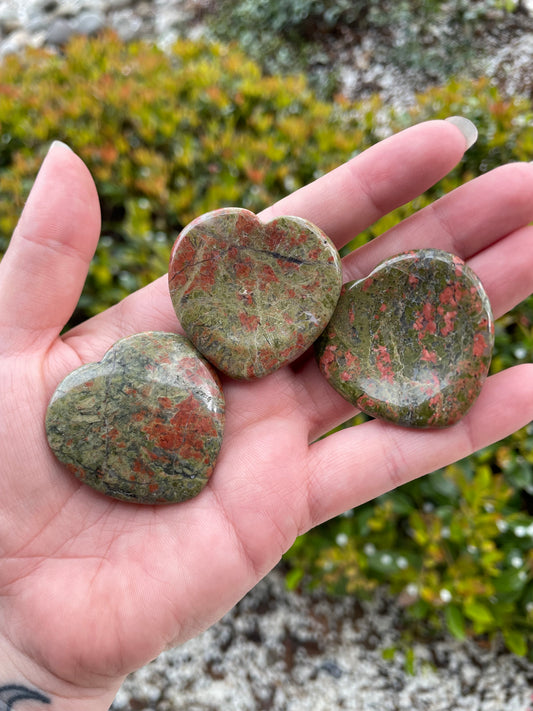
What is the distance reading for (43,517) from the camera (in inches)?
81.0

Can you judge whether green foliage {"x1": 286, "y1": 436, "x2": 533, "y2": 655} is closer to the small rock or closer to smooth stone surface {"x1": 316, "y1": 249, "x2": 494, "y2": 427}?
smooth stone surface {"x1": 316, "y1": 249, "x2": 494, "y2": 427}

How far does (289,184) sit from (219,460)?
1.55 metres

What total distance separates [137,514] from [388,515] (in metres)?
1.11

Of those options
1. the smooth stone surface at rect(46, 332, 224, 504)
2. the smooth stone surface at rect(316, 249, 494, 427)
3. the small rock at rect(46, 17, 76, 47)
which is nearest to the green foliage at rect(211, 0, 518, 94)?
the small rock at rect(46, 17, 76, 47)

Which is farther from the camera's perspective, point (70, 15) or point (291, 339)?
point (70, 15)

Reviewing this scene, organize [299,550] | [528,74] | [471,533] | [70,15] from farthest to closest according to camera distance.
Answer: [70,15] → [528,74] → [299,550] → [471,533]

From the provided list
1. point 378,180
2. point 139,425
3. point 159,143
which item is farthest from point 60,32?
point 139,425

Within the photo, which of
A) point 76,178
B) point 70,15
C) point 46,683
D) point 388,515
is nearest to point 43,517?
point 46,683

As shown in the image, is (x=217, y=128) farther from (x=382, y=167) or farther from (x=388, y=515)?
(x=388, y=515)

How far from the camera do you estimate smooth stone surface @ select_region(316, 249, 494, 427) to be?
217 centimetres

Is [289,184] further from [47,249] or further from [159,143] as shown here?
[47,249]

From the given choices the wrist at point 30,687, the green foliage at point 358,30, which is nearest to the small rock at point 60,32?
the green foliage at point 358,30

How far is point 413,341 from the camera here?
7.57ft

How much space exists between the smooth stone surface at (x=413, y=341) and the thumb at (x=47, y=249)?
37.7 inches
